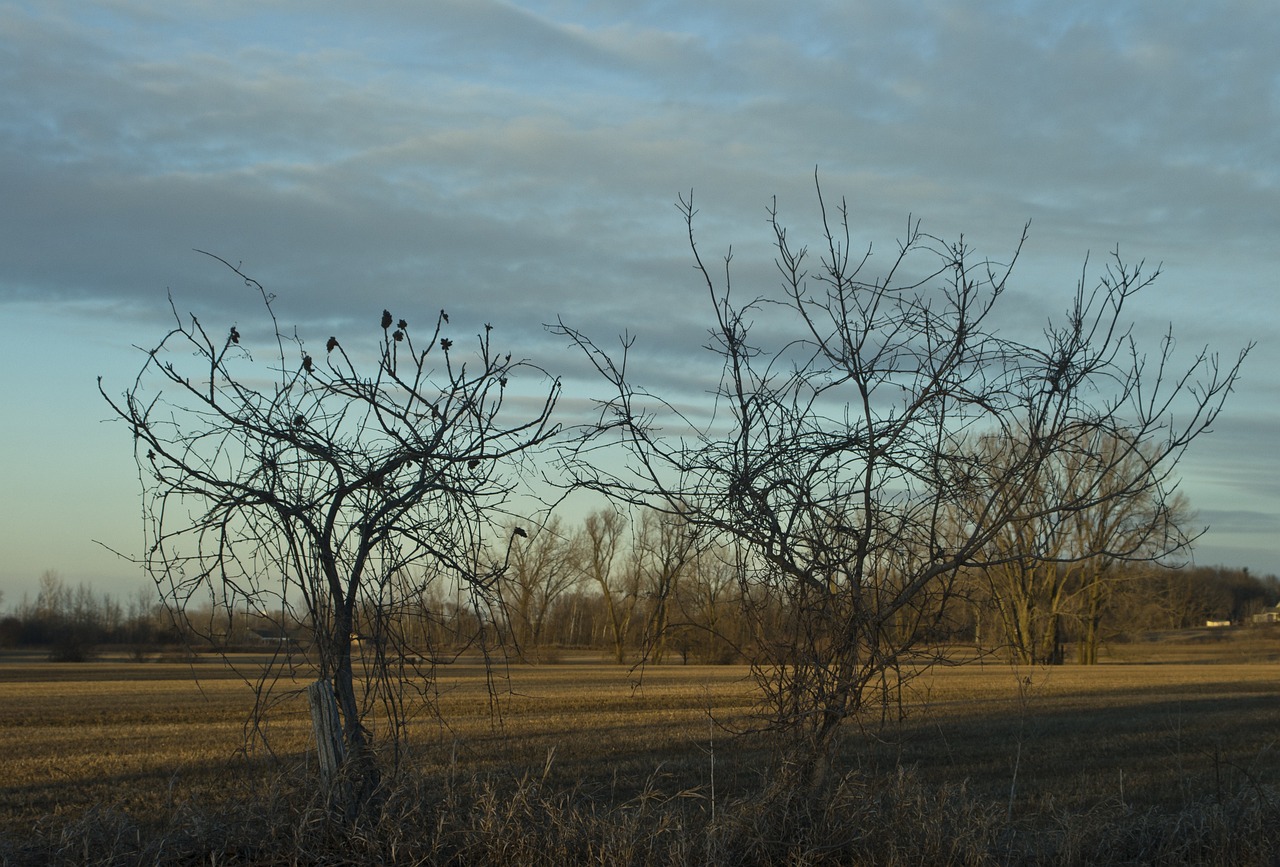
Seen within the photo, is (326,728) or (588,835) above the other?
(326,728)

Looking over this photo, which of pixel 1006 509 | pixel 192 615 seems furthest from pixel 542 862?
pixel 1006 509

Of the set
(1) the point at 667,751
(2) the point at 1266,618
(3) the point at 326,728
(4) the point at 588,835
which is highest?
(3) the point at 326,728

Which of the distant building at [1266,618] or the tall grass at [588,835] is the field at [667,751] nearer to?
the tall grass at [588,835]

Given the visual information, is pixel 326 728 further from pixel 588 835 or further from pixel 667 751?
pixel 667 751

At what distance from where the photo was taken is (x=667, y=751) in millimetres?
14969

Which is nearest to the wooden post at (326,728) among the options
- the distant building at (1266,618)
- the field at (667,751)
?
the field at (667,751)

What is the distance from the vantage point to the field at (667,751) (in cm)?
614

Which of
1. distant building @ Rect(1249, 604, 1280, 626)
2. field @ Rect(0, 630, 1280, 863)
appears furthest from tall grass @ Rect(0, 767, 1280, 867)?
distant building @ Rect(1249, 604, 1280, 626)

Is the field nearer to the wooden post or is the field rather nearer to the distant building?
the wooden post

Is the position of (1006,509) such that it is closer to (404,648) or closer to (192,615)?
(404,648)

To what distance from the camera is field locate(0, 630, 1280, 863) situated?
6137 millimetres

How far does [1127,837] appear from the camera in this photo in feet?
19.8

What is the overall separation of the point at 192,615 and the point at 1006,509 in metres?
4.27

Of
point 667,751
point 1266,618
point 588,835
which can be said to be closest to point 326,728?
point 588,835
